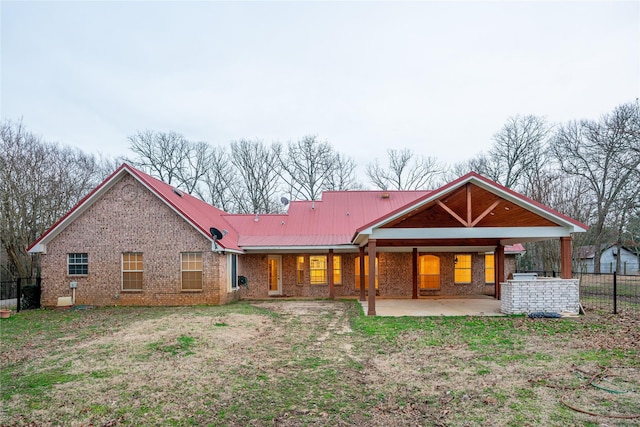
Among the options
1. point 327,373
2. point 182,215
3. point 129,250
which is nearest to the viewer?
point 327,373

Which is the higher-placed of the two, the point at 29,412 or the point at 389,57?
the point at 389,57

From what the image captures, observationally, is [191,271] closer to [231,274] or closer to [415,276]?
[231,274]

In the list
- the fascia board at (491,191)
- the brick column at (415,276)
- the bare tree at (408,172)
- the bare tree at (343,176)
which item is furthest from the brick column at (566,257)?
the bare tree at (343,176)

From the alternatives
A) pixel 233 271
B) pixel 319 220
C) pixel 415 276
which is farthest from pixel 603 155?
pixel 233 271

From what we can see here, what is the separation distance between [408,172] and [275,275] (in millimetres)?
22892

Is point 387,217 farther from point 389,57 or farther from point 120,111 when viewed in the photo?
point 120,111

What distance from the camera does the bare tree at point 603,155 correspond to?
2275 cm

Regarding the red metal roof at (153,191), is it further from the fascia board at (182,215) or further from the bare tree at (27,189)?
the bare tree at (27,189)

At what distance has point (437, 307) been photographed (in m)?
13.5

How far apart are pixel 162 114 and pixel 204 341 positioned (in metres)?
39.9

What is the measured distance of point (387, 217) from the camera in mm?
11383

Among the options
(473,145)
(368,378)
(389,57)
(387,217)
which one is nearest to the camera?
(368,378)

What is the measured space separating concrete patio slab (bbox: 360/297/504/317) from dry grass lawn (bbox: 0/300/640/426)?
131 centimetres

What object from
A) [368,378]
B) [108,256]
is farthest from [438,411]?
[108,256]
